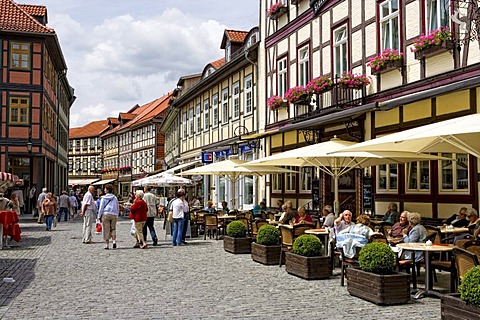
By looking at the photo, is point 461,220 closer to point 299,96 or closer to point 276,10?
point 299,96

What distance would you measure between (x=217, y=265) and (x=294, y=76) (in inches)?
425

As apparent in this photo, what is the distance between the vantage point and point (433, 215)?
13.8 m

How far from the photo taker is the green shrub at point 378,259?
338 inches

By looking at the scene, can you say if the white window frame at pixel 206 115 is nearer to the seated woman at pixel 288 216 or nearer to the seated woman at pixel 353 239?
the seated woman at pixel 288 216

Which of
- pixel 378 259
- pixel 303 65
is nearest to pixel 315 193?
pixel 303 65

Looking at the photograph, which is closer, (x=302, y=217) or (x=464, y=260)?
(x=464, y=260)

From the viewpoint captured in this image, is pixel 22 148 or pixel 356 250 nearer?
pixel 356 250

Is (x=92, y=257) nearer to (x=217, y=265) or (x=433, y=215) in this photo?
(x=217, y=265)

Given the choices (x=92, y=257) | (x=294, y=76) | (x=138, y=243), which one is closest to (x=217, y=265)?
(x=92, y=257)

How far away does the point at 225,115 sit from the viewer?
3052cm

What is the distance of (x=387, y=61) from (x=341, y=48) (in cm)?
348

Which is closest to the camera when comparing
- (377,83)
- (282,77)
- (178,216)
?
(377,83)

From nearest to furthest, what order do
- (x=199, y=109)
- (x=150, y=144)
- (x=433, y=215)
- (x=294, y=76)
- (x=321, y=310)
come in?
1. (x=321, y=310)
2. (x=433, y=215)
3. (x=294, y=76)
4. (x=199, y=109)
5. (x=150, y=144)

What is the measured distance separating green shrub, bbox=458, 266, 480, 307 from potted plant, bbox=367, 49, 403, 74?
9.28m
